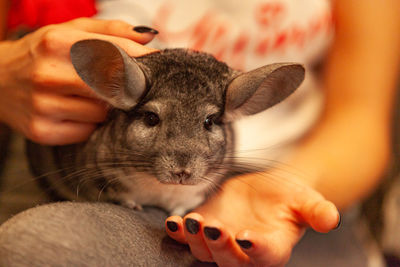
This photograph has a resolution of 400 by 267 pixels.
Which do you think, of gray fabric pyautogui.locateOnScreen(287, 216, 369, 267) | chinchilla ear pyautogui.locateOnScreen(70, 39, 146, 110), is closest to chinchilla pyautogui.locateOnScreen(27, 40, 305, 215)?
chinchilla ear pyautogui.locateOnScreen(70, 39, 146, 110)

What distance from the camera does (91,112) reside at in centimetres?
123

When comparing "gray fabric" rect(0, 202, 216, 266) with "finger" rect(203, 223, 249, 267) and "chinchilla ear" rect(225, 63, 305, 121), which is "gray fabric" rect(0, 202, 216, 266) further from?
"chinchilla ear" rect(225, 63, 305, 121)

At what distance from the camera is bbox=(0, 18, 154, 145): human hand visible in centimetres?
112

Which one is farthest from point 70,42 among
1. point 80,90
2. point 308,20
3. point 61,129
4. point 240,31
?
point 308,20

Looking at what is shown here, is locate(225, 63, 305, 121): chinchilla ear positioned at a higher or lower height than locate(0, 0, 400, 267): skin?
higher

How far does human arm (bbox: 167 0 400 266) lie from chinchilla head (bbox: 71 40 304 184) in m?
Result: 0.23

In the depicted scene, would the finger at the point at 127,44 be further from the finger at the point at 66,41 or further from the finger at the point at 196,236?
the finger at the point at 196,236

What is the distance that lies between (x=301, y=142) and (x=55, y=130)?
121 cm

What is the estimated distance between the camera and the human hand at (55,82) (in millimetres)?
1121

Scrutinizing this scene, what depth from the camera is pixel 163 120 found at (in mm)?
1070

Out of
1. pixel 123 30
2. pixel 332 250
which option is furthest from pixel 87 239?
A: pixel 332 250

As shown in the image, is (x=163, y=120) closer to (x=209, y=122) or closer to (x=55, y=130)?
(x=209, y=122)

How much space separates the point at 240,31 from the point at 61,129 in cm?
103

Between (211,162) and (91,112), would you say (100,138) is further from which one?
(211,162)
